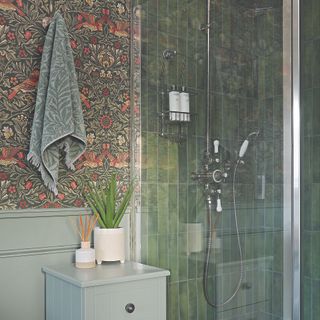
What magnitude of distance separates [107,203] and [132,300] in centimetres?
48

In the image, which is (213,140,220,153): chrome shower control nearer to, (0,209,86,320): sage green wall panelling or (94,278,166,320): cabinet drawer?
(94,278,166,320): cabinet drawer

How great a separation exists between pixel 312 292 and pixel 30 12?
1.65 m

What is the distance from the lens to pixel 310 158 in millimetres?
1690

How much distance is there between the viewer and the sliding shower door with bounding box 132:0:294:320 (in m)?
1.77

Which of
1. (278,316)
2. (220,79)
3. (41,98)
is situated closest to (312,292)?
(278,316)

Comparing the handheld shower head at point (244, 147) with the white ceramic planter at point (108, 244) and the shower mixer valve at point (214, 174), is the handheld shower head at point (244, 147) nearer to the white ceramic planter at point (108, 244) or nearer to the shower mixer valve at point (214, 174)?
the shower mixer valve at point (214, 174)

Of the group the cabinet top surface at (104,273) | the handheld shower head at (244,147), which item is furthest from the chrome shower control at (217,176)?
the cabinet top surface at (104,273)

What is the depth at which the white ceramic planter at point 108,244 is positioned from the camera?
2.22 m

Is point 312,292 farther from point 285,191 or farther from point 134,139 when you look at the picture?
point 134,139

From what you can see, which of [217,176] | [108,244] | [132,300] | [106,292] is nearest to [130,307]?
[132,300]

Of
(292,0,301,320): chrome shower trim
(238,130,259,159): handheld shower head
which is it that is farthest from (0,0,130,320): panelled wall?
(292,0,301,320): chrome shower trim

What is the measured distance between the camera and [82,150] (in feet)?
7.45

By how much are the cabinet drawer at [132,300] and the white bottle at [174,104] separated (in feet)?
2.37

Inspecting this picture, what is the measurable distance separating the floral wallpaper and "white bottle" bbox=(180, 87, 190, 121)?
40cm
